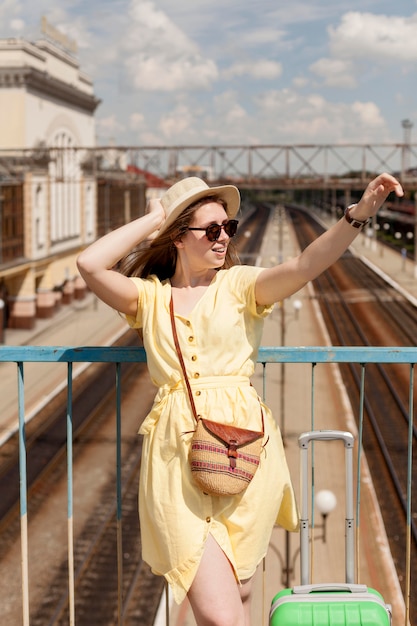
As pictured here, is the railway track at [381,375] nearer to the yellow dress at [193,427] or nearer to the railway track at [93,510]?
the yellow dress at [193,427]

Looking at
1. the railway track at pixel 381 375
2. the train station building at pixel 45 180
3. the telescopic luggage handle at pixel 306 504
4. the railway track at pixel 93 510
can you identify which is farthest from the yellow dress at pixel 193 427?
the train station building at pixel 45 180

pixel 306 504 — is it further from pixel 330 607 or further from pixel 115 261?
pixel 115 261

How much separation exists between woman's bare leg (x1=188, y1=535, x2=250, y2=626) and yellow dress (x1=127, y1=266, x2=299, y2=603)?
0.03 m

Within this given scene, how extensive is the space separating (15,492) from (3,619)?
5.83 m

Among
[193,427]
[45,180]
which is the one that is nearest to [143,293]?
[193,427]

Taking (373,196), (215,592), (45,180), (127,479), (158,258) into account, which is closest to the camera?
(215,592)

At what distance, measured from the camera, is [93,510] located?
18.0 m

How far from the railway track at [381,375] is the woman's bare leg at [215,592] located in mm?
1456

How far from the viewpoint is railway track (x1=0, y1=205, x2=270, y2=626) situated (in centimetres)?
1394

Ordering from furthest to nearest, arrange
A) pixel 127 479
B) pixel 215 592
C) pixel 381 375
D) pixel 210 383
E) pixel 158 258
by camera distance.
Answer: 1. pixel 381 375
2. pixel 127 479
3. pixel 158 258
4. pixel 210 383
5. pixel 215 592

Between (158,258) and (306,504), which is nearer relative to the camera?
(306,504)

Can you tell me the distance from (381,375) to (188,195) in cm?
2782

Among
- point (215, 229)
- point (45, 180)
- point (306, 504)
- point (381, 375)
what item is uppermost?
point (45, 180)

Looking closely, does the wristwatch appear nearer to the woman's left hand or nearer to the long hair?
the woman's left hand
